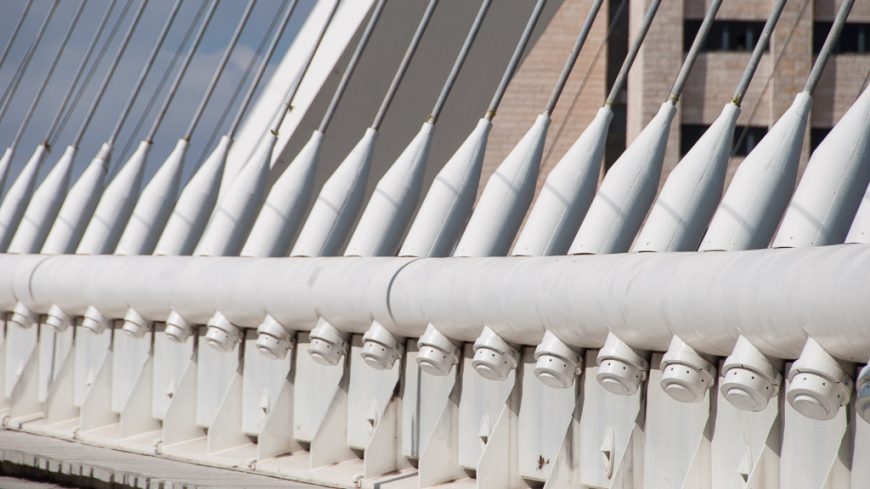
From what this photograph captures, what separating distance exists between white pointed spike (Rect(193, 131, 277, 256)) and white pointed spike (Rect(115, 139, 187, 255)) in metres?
2.01

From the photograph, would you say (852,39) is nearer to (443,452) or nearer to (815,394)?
(443,452)

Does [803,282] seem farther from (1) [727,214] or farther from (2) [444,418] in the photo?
(2) [444,418]

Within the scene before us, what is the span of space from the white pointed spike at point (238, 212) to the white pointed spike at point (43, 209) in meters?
5.56

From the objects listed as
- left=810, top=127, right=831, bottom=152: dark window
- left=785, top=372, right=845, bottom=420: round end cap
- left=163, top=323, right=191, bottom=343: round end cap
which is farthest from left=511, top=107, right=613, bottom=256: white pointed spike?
left=810, top=127, right=831, bottom=152: dark window

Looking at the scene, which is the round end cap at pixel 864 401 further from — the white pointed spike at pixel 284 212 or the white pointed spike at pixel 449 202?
the white pointed spike at pixel 284 212

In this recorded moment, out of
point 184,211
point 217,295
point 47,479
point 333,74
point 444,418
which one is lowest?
point 47,479

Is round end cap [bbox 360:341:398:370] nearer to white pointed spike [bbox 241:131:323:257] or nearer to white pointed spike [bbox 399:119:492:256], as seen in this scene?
white pointed spike [bbox 399:119:492:256]

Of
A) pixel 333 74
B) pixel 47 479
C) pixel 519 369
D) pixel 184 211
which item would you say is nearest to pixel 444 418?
pixel 519 369

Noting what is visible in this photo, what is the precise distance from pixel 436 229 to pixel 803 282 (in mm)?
5540

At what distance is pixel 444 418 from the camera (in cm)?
1158

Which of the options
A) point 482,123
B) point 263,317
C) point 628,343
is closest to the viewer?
point 628,343

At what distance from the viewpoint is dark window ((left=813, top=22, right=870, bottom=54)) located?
3709cm

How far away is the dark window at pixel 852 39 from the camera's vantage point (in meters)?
37.1

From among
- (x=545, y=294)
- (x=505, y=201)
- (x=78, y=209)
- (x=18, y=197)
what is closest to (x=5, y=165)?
(x=18, y=197)
